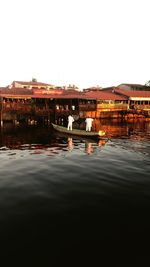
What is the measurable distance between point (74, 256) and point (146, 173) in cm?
883

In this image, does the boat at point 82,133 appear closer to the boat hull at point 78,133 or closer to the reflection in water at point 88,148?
the boat hull at point 78,133

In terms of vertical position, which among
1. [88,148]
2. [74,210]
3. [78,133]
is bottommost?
[74,210]

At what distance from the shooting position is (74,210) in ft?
30.7

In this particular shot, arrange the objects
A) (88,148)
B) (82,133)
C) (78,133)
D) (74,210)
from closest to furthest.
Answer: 1. (74,210)
2. (88,148)
3. (82,133)
4. (78,133)

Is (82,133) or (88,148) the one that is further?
(82,133)

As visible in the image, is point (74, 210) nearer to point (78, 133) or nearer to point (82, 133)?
point (82, 133)

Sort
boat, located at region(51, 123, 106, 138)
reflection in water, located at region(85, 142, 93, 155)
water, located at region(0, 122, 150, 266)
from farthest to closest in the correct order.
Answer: boat, located at region(51, 123, 106, 138), reflection in water, located at region(85, 142, 93, 155), water, located at region(0, 122, 150, 266)

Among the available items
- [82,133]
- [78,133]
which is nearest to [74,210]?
[82,133]

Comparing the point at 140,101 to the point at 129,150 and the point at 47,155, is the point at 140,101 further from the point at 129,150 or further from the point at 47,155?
the point at 47,155

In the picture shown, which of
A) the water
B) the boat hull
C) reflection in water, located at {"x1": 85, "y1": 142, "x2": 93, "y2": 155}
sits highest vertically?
the boat hull

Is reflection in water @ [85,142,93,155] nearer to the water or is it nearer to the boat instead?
the boat

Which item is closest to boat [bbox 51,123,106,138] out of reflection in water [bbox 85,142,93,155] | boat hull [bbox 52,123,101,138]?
boat hull [bbox 52,123,101,138]

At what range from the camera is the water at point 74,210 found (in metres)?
6.72

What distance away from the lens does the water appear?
672 centimetres
